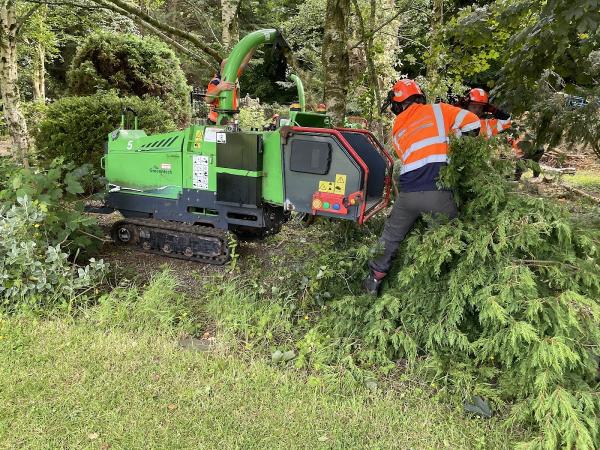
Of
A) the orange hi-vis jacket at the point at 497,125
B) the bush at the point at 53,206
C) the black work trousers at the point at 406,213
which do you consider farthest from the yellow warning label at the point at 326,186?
the bush at the point at 53,206

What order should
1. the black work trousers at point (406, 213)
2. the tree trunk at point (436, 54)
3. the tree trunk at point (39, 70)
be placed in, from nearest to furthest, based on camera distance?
1. the black work trousers at point (406, 213)
2. the tree trunk at point (436, 54)
3. the tree trunk at point (39, 70)

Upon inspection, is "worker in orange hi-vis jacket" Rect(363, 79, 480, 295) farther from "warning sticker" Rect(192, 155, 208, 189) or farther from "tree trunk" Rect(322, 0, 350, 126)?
"warning sticker" Rect(192, 155, 208, 189)

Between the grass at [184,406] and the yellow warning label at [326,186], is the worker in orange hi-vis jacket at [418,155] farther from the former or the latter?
the grass at [184,406]

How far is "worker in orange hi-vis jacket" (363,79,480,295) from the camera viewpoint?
12.1 feet

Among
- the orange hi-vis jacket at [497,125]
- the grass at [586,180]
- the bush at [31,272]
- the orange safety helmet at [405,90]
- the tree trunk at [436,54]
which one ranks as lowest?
the grass at [586,180]

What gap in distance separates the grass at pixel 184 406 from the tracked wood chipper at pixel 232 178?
6.15ft

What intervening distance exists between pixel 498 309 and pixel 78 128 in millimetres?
7711

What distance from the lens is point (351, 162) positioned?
4.36 meters

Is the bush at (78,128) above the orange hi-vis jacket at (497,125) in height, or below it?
below

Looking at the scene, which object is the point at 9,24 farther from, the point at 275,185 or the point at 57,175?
the point at 275,185

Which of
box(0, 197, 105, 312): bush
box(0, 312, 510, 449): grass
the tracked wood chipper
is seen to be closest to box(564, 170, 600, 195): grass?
the tracked wood chipper

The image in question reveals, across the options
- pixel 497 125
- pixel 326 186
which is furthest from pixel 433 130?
pixel 497 125

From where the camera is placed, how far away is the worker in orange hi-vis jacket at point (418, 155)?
3693mm

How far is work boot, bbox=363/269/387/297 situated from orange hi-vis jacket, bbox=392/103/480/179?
92cm
